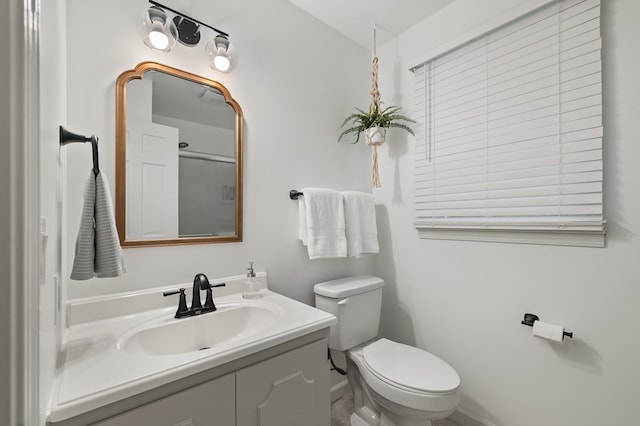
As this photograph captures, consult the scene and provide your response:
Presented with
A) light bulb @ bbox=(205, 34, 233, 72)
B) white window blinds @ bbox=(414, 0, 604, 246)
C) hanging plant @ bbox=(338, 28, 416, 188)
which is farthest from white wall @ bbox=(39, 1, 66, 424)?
white window blinds @ bbox=(414, 0, 604, 246)

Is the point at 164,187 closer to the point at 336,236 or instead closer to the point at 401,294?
the point at 336,236

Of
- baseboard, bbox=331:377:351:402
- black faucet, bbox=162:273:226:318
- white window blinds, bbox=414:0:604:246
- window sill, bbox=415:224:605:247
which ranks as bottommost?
baseboard, bbox=331:377:351:402

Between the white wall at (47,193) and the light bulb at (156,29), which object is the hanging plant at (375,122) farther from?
the white wall at (47,193)

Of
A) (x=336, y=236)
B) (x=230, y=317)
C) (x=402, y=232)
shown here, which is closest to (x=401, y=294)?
(x=402, y=232)

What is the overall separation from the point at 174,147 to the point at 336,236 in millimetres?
923

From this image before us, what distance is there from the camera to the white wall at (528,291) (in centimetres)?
110

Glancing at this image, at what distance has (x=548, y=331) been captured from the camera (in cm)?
122

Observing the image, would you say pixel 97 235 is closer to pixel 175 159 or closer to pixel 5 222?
pixel 175 159

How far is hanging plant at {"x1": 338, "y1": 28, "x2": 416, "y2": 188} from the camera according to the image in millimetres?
1728

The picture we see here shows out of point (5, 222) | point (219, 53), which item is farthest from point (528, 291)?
point (219, 53)

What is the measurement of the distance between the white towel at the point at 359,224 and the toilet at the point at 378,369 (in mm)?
198

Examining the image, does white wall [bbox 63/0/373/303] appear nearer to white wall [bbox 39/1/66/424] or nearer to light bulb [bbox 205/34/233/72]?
light bulb [bbox 205/34/233/72]

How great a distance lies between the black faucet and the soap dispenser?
0.18 meters

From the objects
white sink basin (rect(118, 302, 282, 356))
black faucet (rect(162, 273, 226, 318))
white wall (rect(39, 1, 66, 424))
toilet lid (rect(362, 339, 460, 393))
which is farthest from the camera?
toilet lid (rect(362, 339, 460, 393))
